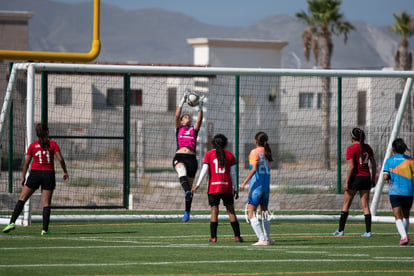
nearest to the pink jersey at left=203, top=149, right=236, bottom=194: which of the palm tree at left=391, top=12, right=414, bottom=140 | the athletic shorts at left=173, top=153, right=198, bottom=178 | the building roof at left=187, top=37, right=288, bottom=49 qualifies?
the athletic shorts at left=173, top=153, right=198, bottom=178

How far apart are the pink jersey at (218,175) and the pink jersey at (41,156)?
276 cm

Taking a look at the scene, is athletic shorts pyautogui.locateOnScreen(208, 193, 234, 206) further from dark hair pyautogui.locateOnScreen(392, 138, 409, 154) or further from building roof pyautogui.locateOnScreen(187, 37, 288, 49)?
building roof pyautogui.locateOnScreen(187, 37, 288, 49)

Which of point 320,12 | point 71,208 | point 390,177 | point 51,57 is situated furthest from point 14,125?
point 320,12

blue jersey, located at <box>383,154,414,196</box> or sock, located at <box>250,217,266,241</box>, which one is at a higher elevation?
blue jersey, located at <box>383,154,414,196</box>

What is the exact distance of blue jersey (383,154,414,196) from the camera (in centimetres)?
1380

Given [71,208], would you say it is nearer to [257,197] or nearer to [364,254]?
[257,197]

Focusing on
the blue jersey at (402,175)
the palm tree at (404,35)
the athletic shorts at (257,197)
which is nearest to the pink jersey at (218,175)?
the athletic shorts at (257,197)

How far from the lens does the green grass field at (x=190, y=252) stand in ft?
35.0

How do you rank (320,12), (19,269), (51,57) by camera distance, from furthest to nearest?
(320,12)
(51,57)
(19,269)

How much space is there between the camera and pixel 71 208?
18109 millimetres

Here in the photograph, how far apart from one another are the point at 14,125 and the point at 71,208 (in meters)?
2.76

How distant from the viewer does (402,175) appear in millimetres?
13805

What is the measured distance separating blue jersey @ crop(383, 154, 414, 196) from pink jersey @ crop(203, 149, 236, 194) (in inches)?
101

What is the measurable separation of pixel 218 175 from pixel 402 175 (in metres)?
2.88
